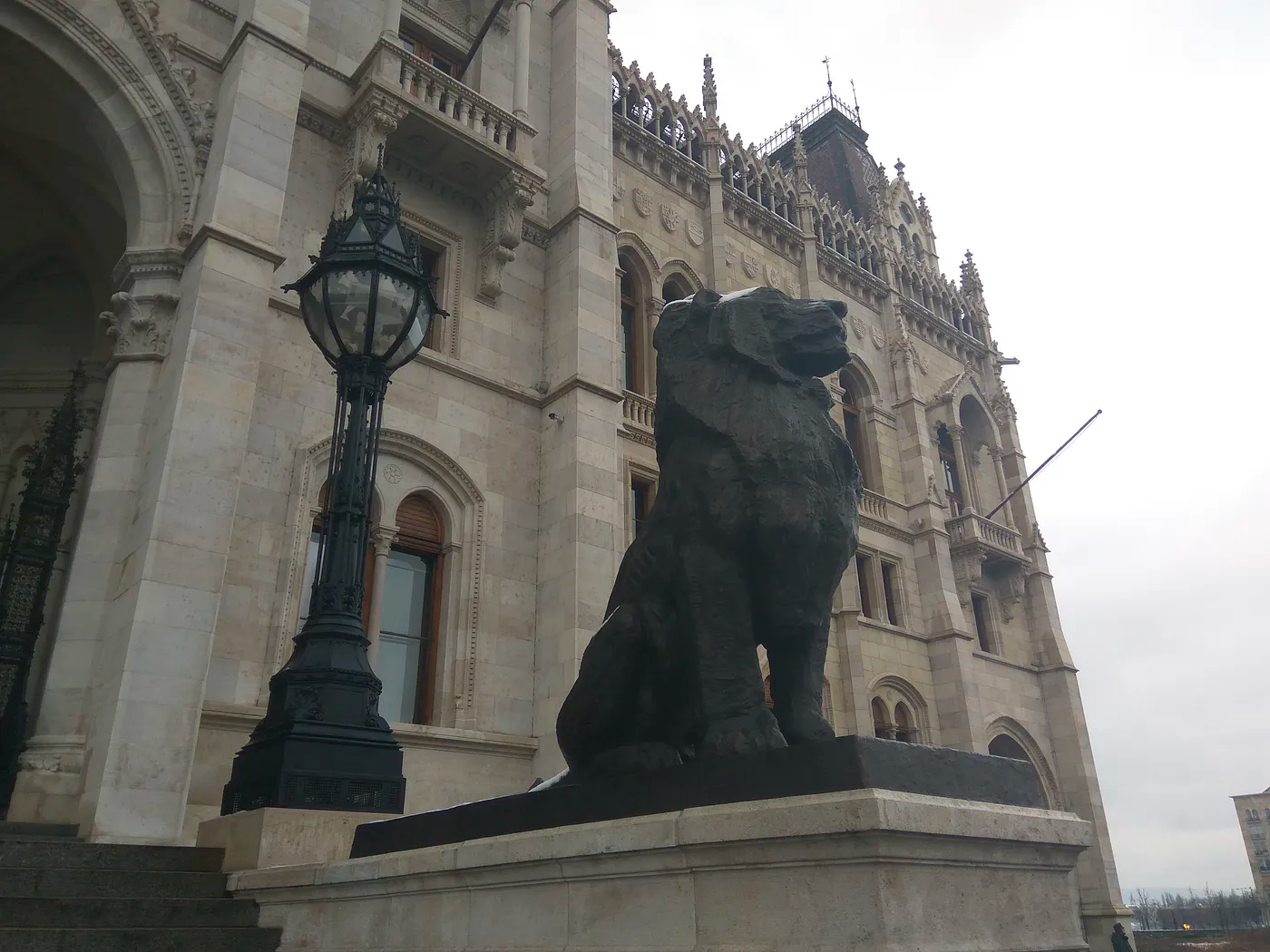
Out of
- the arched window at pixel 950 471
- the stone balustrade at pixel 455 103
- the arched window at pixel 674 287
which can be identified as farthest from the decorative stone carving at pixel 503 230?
the arched window at pixel 950 471

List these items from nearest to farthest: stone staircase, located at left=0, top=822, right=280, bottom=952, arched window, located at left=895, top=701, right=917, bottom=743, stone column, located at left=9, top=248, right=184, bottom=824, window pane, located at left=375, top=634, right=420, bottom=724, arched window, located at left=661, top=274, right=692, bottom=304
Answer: stone staircase, located at left=0, top=822, right=280, bottom=952, stone column, located at left=9, top=248, right=184, bottom=824, window pane, located at left=375, top=634, right=420, bottom=724, arched window, located at left=661, top=274, right=692, bottom=304, arched window, located at left=895, top=701, right=917, bottom=743

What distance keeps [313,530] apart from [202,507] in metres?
1.97

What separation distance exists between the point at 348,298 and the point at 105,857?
4.12 metres

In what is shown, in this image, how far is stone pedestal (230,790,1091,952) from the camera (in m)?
2.46

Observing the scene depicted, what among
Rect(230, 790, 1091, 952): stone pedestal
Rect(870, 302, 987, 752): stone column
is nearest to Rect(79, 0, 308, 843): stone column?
Rect(230, 790, 1091, 952): stone pedestal

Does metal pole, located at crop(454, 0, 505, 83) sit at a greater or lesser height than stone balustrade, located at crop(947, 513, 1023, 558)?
greater

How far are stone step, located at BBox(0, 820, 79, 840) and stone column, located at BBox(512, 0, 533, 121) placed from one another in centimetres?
1100

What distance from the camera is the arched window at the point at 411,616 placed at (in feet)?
37.1

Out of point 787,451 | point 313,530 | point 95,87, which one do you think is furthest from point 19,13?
point 787,451

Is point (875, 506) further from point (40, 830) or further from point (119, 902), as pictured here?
point (119, 902)

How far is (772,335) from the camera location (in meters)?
3.98

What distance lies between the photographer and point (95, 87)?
36.7 feet

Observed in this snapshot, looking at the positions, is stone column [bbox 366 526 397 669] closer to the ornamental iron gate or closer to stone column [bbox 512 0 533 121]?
the ornamental iron gate

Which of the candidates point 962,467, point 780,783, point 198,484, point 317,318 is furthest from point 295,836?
point 962,467
